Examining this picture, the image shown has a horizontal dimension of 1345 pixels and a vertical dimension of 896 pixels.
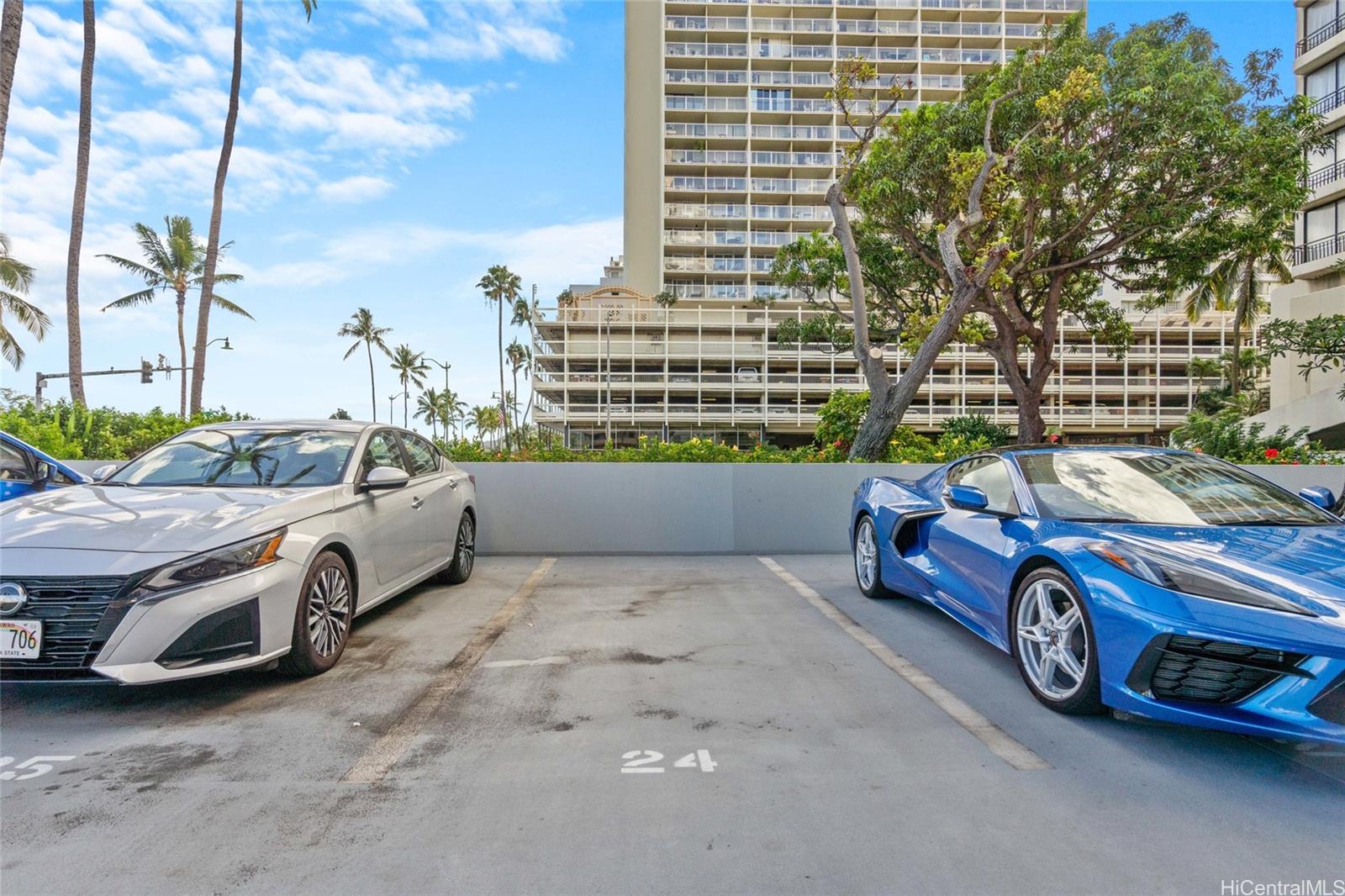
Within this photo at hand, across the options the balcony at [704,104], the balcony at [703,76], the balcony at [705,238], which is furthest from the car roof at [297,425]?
the balcony at [703,76]

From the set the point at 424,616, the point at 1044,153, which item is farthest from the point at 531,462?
the point at 1044,153

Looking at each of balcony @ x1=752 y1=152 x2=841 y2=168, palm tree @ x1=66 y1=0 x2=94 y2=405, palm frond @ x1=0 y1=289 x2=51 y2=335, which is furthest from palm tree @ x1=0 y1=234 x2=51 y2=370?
balcony @ x1=752 y1=152 x2=841 y2=168

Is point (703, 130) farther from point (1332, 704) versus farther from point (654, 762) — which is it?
point (1332, 704)

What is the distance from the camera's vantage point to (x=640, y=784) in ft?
8.52

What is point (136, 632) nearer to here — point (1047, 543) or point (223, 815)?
point (223, 815)

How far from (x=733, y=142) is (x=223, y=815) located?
61218mm

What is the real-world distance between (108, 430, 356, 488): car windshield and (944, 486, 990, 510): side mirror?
376 cm

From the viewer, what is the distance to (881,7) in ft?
184

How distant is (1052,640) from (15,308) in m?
37.8

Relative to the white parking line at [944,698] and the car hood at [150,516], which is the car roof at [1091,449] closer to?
the white parking line at [944,698]

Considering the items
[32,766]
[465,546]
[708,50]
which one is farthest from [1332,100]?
[708,50]

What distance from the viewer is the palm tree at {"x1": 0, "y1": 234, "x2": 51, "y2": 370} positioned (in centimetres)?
2572

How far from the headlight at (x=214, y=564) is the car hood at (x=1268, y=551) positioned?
3969mm

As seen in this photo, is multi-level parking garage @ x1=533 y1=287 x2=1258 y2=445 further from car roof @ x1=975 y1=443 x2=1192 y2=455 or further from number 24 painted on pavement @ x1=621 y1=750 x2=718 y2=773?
number 24 painted on pavement @ x1=621 y1=750 x2=718 y2=773
